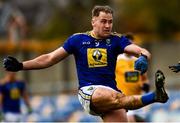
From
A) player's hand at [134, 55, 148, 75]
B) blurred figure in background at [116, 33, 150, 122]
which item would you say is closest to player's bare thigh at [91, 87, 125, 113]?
player's hand at [134, 55, 148, 75]

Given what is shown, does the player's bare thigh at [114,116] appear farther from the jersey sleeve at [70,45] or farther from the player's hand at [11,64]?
the player's hand at [11,64]

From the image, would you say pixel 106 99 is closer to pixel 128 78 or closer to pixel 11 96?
pixel 128 78

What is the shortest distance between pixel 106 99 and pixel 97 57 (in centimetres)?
66

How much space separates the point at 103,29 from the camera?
454 inches

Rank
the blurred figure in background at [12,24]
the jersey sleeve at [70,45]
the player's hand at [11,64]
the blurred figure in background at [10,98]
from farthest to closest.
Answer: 1. the blurred figure in background at [12,24]
2. the blurred figure in background at [10,98]
3. the jersey sleeve at [70,45]
4. the player's hand at [11,64]

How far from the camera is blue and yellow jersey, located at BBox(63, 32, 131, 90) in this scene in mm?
11570

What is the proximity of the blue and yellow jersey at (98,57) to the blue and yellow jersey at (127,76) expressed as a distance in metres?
3.89

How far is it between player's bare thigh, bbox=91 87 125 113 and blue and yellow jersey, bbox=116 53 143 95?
4212mm

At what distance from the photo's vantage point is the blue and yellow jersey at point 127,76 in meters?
15.6

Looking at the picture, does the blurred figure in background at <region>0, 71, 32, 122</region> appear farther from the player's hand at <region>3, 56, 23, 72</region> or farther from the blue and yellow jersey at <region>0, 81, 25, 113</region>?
the player's hand at <region>3, 56, 23, 72</region>

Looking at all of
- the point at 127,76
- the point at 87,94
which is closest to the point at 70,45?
the point at 87,94

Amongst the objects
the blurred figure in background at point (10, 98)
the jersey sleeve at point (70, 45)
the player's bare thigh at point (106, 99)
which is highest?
the jersey sleeve at point (70, 45)

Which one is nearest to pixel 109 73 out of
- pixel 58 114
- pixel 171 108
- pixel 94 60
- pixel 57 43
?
pixel 94 60

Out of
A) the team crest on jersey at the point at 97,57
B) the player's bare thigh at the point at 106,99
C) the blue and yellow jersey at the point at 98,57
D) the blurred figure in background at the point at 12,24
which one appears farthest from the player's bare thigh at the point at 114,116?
the blurred figure in background at the point at 12,24
